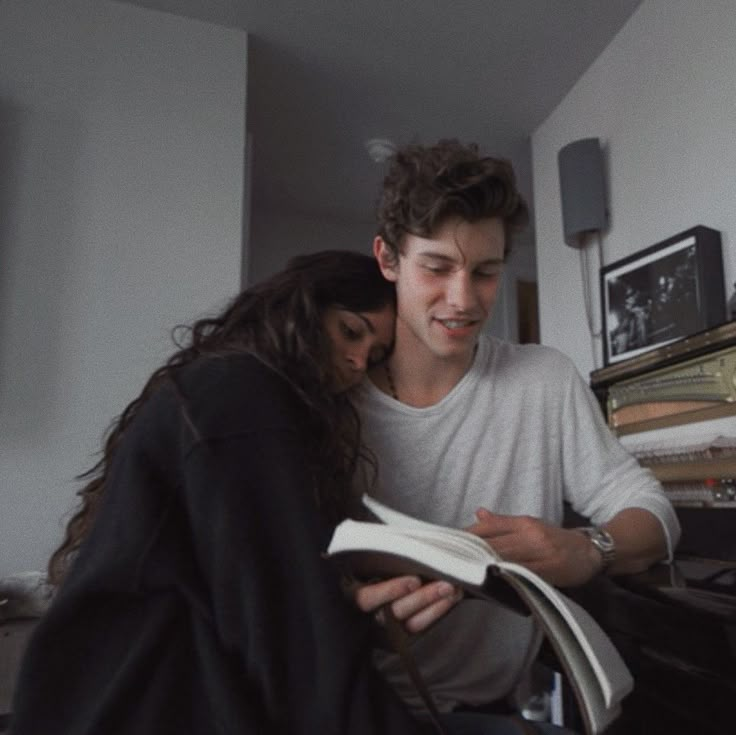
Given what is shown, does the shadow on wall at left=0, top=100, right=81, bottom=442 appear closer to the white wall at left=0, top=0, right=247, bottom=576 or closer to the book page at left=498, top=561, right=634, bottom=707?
the white wall at left=0, top=0, right=247, bottom=576

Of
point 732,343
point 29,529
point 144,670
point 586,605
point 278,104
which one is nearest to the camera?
point 144,670

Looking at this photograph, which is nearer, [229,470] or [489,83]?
[229,470]

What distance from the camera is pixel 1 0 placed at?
6.25ft

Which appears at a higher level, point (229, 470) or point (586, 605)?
point (229, 470)

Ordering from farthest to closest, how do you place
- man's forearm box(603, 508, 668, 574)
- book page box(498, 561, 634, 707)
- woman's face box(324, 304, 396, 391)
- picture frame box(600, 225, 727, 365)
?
picture frame box(600, 225, 727, 365), woman's face box(324, 304, 396, 391), man's forearm box(603, 508, 668, 574), book page box(498, 561, 634, 707)

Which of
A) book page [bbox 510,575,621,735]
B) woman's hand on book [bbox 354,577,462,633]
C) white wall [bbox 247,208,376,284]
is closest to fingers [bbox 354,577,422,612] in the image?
woman's hand on book [bbox 354,577,462,633]

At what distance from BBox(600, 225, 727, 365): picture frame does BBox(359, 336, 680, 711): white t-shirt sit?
2.44 ft

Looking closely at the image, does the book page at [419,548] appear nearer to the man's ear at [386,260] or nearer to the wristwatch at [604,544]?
the wristwatch at [604,544]

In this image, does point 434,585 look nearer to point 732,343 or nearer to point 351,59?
point 732,343

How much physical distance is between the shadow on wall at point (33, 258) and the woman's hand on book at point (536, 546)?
1554 millimetres

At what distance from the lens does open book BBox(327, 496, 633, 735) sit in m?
0.47

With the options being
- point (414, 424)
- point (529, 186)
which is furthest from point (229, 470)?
point (529, 186)

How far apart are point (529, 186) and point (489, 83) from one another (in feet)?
3.07

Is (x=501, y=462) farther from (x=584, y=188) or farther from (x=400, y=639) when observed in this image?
(x=584, y=188)
